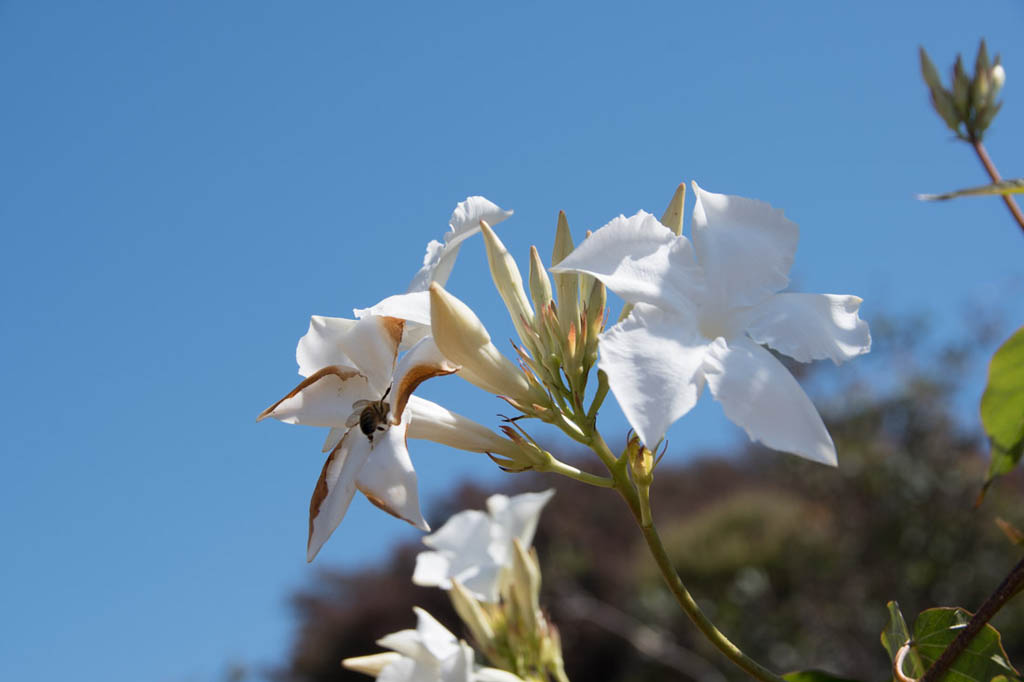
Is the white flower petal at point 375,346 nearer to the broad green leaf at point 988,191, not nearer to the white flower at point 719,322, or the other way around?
the white flower at point 719,322

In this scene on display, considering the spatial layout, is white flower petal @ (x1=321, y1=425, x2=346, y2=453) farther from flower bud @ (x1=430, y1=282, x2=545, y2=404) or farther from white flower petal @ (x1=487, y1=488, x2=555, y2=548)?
white flower petal @ (x1=487, y1=488, x2=555, y2=548)

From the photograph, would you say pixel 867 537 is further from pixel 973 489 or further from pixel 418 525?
pixel 418 525

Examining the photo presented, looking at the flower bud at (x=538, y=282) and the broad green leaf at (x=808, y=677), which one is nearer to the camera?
the broad green leaf at (x=808, y=677)

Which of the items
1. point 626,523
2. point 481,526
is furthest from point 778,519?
point 481,526

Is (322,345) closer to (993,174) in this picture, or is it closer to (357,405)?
(357,405)

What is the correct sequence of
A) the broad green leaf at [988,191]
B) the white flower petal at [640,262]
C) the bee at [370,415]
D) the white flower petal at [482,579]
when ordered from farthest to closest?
the white flower petal at [482,579], the bee at [370,415], the white flower petal at [640,262], the broad green leaf at [988,191]

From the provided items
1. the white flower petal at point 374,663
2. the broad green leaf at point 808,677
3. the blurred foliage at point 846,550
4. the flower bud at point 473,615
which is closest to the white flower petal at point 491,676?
the white flower petal at point 374,663
